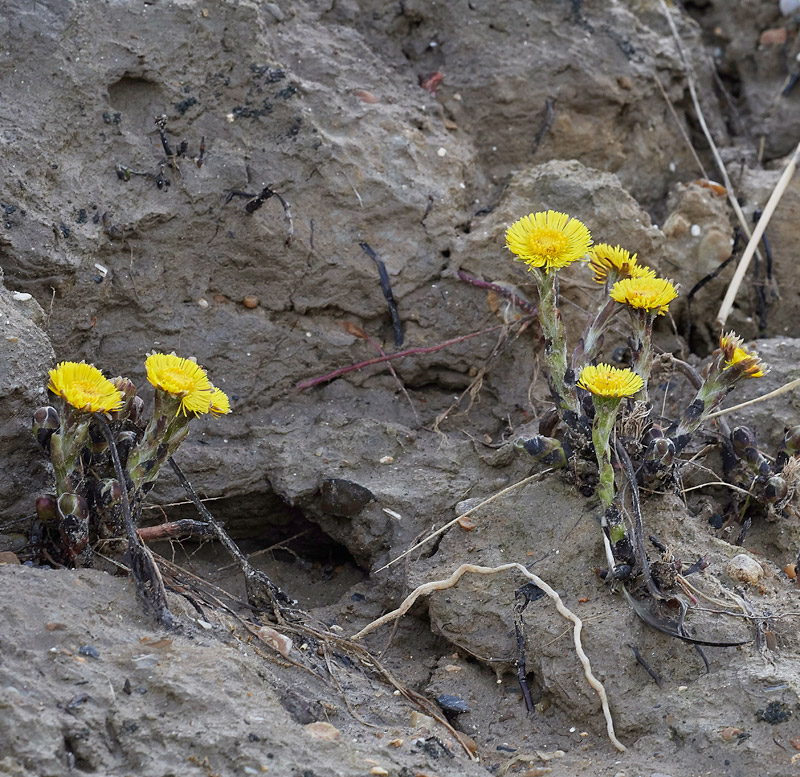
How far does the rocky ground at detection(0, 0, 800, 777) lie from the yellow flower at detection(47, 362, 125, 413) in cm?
28

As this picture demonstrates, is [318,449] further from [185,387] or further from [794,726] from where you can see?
[794,726]

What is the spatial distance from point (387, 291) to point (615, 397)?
120 cm

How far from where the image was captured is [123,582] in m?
2.47

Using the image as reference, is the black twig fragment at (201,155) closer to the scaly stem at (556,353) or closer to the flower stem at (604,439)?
the scaly stem at (556,353)

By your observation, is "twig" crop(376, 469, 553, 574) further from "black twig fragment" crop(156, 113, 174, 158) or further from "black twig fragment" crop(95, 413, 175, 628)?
"black twig fragment" crop(156, 113, 174, 158)

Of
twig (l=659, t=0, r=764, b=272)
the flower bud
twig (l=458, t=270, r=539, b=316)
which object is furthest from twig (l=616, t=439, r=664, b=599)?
twig (l=659, t=0, r=764, b=272)

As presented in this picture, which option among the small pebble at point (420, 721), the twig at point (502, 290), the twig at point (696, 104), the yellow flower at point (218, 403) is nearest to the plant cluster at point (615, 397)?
the twig at point (502, 290)

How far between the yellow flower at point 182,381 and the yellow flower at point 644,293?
3.90 ft

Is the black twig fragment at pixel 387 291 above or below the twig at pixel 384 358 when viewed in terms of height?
above

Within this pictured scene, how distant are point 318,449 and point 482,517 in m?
0.62

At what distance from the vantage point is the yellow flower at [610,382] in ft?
8.37

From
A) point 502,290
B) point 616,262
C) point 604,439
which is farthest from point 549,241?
point 502,290

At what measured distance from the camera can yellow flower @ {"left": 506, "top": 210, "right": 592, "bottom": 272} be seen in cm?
275

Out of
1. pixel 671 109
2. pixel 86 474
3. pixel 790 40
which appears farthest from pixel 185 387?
pixel 790 40
